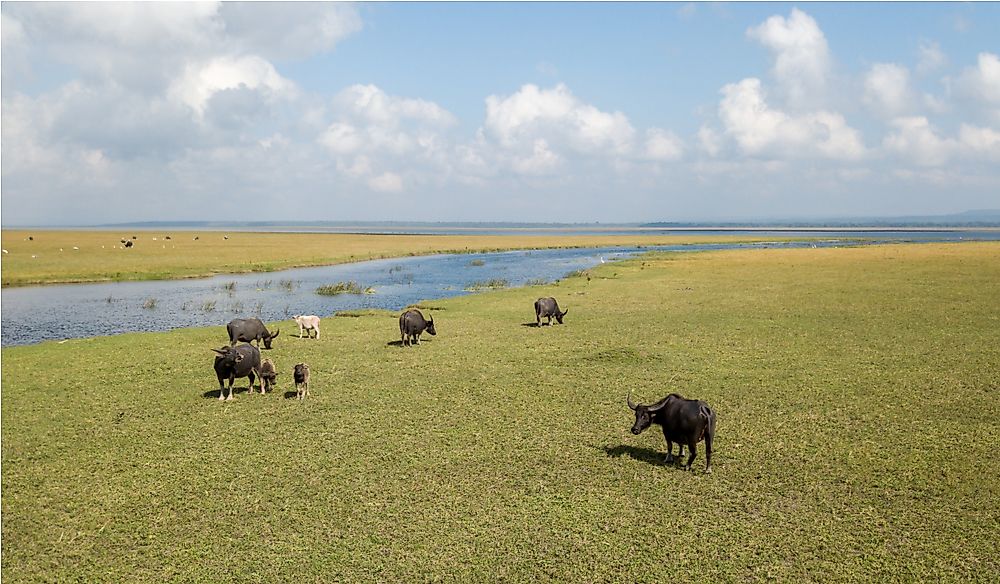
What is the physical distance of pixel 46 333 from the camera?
25.0 metres

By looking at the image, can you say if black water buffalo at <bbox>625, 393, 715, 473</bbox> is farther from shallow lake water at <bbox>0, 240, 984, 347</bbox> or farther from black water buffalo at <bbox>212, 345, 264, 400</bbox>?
shallow lake water at <bbox>0, 240, 984, 347</bbox>

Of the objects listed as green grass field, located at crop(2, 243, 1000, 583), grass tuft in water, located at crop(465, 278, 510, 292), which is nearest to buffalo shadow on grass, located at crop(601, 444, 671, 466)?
green grass field, located at crop(2, 243, 1000, 583)

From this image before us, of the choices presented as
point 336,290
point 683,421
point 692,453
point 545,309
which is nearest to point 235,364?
point 683,421

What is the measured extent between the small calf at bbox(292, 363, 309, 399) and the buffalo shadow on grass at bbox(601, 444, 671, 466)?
7072mm

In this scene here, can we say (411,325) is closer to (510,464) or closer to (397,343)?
(397,343)

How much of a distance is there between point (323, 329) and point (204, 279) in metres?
25.6

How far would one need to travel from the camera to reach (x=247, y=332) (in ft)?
65.0

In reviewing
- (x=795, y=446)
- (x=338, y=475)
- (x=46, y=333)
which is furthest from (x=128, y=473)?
(x=46, y=333)

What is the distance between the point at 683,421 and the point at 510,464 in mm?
2889

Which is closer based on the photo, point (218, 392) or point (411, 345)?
point (218, 392)

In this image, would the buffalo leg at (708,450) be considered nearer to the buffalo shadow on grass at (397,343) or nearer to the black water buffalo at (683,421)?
the black water buffalo at (683,421)

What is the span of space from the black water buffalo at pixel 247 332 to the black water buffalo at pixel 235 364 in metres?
4.87

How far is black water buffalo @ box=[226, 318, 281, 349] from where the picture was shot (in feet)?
63.9

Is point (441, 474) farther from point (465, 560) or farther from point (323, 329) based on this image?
point (323, 329)
